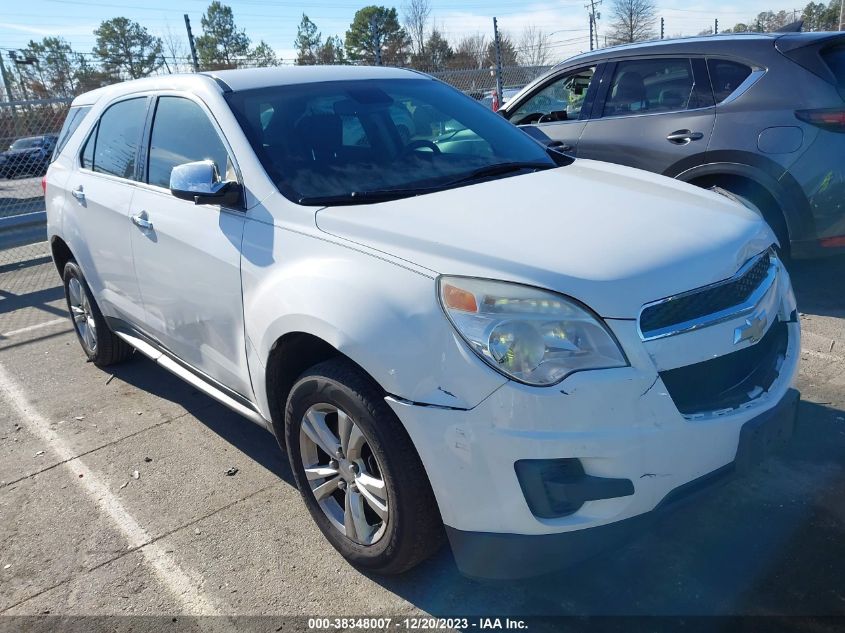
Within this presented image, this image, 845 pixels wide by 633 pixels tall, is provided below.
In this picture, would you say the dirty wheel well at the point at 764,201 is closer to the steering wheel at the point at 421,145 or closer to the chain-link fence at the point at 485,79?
the steering wheel at the point at 421,145

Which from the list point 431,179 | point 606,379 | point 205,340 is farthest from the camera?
point 205,340

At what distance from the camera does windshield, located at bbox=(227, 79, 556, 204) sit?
2967 mm

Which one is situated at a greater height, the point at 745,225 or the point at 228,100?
the point at 228,100

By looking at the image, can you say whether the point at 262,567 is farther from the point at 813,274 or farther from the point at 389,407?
the point at 813,274

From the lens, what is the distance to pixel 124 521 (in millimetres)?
3240

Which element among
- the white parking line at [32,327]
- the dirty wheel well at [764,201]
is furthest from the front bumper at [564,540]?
the white parking line at [32,327]

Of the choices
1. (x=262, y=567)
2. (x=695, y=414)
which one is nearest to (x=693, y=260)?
(x=695, y=414)

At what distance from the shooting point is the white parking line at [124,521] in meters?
2.69

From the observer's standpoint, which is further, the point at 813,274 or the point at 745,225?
the point at 813,274

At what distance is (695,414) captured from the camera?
2.16 metres

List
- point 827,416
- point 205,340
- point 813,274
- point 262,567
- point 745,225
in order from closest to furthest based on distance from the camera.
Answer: point 745,225, point 262,567, point 205,340, point 827,416, point 813,274

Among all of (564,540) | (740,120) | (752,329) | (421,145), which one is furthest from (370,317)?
(740,120)

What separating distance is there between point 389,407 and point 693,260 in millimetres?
1085

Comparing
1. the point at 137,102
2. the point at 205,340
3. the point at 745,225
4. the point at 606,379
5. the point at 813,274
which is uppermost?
the point at 137,102
